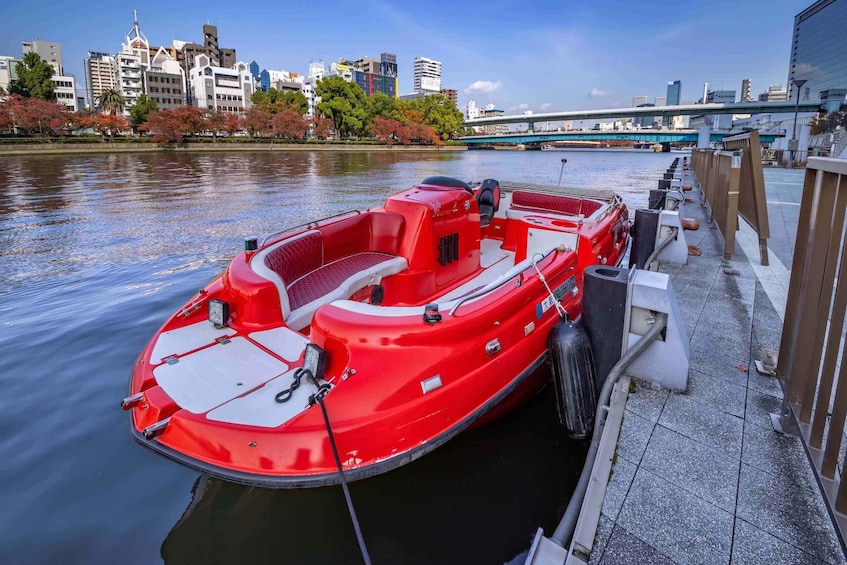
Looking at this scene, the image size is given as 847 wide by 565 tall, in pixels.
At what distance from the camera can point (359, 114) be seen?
73062 millimetres

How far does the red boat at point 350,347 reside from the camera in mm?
3012

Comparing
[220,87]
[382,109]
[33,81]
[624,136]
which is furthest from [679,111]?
[33,81]

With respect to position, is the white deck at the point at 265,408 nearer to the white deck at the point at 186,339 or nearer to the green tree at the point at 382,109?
the white deck at the point at 186,339

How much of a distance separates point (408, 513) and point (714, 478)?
200 centimetres

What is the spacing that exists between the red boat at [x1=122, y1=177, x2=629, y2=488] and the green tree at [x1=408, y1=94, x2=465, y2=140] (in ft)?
298

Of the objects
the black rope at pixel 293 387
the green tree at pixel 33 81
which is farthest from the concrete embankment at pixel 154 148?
the black rope at pixel 293 387

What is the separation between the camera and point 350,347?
3266 millimetres

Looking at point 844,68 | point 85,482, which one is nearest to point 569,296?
point 85,482

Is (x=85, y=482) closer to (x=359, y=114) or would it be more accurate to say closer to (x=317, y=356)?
(x=317, y=356)

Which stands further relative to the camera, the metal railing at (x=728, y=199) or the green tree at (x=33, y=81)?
the green tree at (x=33, y=81)

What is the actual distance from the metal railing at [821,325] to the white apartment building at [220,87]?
94.7 metres

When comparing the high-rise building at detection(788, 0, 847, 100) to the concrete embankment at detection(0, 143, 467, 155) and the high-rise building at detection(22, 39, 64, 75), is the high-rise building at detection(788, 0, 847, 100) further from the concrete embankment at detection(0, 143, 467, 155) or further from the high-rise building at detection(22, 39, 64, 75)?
the high-rise building at detection(22, 39, 64, 75)

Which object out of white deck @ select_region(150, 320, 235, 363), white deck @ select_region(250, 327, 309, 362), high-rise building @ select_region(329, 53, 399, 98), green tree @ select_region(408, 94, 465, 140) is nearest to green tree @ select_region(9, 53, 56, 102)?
green tree @ select_region(408, 94, 465, 140)

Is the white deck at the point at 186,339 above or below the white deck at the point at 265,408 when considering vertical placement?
above
